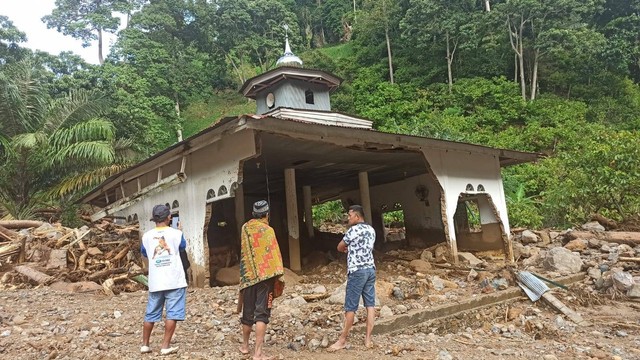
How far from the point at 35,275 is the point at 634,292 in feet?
36.0

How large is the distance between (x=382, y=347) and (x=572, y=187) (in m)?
12.5

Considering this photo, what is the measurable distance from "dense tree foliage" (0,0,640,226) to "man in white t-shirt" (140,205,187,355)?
12.1 metres

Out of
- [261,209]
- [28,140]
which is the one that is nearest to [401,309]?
[261,209]

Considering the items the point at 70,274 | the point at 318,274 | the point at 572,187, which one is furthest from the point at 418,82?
the point at 70,274

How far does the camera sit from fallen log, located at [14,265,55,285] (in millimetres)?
9011

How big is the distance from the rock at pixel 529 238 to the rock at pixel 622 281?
528 cm

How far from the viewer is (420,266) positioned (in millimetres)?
10312

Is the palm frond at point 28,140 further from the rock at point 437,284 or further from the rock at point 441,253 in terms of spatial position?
the rock at point 437,284

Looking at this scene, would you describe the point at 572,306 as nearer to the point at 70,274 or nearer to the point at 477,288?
the point at 477,288

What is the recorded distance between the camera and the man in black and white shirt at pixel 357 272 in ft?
16.4

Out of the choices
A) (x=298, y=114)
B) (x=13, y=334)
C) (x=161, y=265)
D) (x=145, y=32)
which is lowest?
(x=13, y=334)

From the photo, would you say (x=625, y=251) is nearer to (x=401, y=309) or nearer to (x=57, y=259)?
(x=401, y=309)

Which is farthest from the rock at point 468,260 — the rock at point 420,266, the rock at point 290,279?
the rock at point 290,279

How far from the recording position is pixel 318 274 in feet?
34.6
